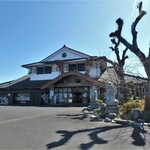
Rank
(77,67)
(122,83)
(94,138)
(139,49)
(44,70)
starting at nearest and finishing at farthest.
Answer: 1. (94,138)
2. (139,49)
3. (122,83)
4. (77,67)
5. (44,70)

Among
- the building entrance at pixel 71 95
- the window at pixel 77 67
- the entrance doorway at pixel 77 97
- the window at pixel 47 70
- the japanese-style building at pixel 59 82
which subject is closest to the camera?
the japanese-style building at pixel 59 82

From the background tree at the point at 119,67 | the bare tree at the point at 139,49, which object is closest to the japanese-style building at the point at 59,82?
the background tree at the point at 119,67

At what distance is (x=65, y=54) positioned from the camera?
1453 inches

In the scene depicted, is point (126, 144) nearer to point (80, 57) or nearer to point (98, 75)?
point (98, 75)

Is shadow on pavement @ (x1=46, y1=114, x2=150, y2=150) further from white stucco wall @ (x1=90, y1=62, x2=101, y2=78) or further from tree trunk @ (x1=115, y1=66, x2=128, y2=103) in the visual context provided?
white stucco wall @ (x1=90, y1=62, x2=101, y2=78)

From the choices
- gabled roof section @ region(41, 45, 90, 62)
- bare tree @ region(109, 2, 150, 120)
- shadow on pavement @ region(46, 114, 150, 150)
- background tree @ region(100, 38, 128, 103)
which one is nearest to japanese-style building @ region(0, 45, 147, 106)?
gabled roof section @ region(41, 45, 90, 62)

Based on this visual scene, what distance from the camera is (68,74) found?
1265 inches

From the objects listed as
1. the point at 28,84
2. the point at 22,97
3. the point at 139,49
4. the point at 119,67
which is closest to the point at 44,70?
the point at 28,84

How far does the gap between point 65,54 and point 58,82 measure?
518 centimetres

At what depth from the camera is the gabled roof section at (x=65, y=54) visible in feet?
118

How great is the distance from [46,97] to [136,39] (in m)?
23.3

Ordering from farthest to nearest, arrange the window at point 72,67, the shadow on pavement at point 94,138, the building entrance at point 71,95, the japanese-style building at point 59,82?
the window at point 72,67 → the building entrance at point 71,95 → the japanese-style building at point 59,82 → the shadow on pavement at point 94,138

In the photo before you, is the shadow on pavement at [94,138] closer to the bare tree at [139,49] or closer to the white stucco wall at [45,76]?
the bare tree at [139,49]

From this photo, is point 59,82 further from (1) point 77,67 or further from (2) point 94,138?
(2) point 94,138
